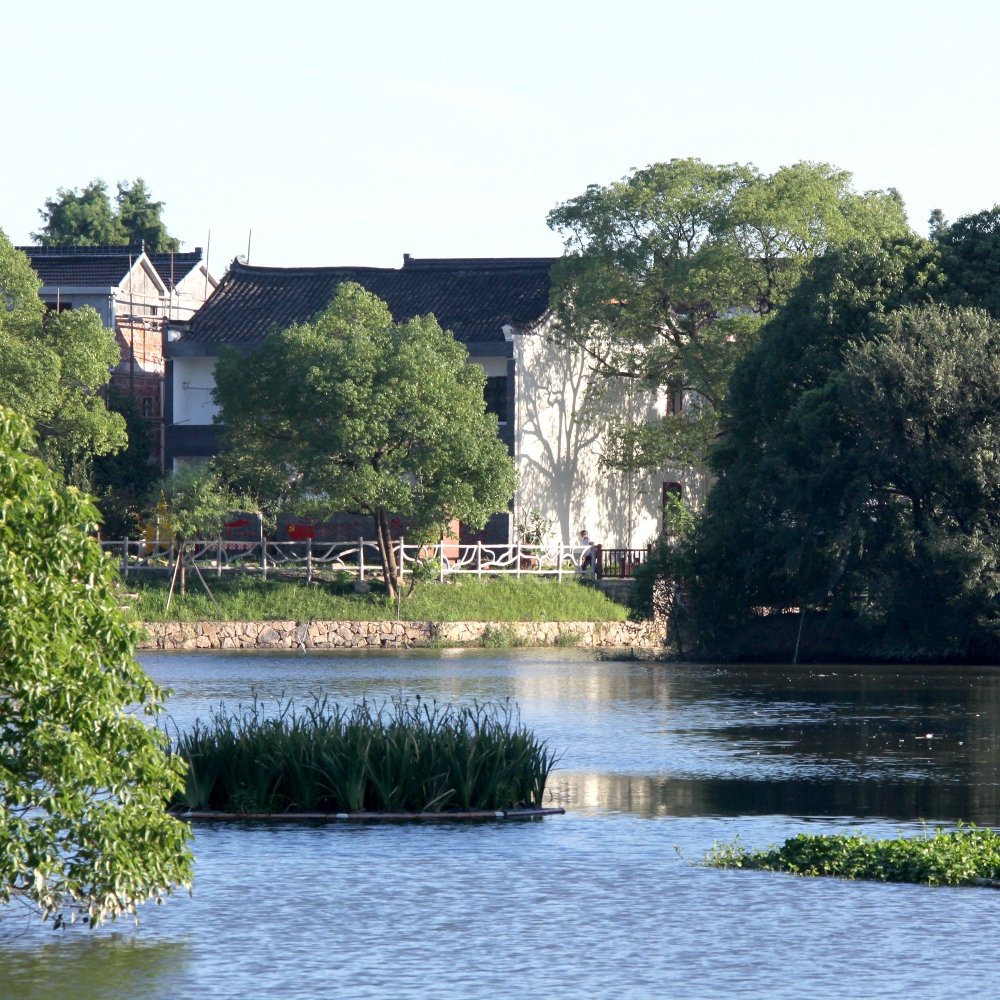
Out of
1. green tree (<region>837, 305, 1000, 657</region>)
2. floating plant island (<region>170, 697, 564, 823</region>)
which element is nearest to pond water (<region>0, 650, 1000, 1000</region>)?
floating plant island (<region>170, 697, 564, 823</region>)

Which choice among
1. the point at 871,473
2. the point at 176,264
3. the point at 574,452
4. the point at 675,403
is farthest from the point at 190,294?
the point at 871,473

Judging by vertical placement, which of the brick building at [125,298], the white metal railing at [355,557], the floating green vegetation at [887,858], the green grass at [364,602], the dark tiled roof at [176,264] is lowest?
the floating green vegetation at [887,858]

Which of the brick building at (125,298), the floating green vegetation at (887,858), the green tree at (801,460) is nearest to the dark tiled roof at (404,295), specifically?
the brick building at (125,298)

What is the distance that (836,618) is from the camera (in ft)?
129

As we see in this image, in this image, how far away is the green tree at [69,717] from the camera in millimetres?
9312

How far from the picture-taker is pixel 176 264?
65.8 meters

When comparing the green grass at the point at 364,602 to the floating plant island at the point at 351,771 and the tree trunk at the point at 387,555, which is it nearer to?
the tree trunk at the point at 387,555

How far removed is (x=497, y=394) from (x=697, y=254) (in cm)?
840

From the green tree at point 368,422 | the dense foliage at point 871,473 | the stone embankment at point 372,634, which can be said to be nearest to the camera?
the dense foliage at point 871,473

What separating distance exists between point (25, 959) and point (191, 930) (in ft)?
3.80

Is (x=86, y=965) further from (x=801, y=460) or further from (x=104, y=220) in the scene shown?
(x=104, y=220)

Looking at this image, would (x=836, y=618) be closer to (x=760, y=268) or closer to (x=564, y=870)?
(x=760, y=268)

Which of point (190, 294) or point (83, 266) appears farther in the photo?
point (190, 294)

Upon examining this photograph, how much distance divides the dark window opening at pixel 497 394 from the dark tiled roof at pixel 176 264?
14495mm
